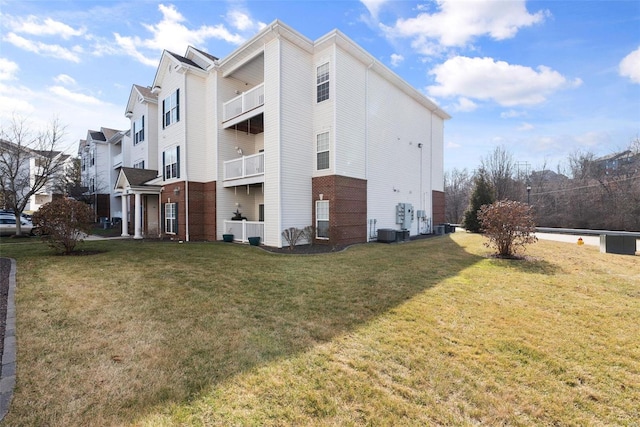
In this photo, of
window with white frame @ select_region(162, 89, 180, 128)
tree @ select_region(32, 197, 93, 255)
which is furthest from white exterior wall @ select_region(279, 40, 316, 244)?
window with white frame @ select_region(162, 89, 180, 128)

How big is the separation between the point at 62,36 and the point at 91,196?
84.4ft

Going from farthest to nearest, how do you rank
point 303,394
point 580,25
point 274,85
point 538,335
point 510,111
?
point 510,111
point 274,85
point 580,25
point 538,335
point 303,394

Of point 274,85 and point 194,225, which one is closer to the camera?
point 274,85

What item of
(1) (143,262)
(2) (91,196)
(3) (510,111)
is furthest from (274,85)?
(2) (91,196)

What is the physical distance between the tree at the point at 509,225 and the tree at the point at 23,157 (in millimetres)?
25314

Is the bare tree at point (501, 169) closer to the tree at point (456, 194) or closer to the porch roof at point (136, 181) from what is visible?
the tree at point (456, 194)

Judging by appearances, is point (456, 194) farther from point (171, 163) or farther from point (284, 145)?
point (171, 163)

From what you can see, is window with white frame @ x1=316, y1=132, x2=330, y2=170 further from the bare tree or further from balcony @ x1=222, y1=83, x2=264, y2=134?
the bare tree

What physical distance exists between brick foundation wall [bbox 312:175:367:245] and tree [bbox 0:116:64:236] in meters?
18.5

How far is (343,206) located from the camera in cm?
1388

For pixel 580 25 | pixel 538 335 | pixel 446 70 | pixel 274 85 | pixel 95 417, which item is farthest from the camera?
pixel 446 70

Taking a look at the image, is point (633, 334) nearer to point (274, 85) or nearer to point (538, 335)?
point (538, 335)

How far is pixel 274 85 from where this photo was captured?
13.2 m

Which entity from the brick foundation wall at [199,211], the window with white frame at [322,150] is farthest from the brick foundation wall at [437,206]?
the brick foundation wall at [199,211]
